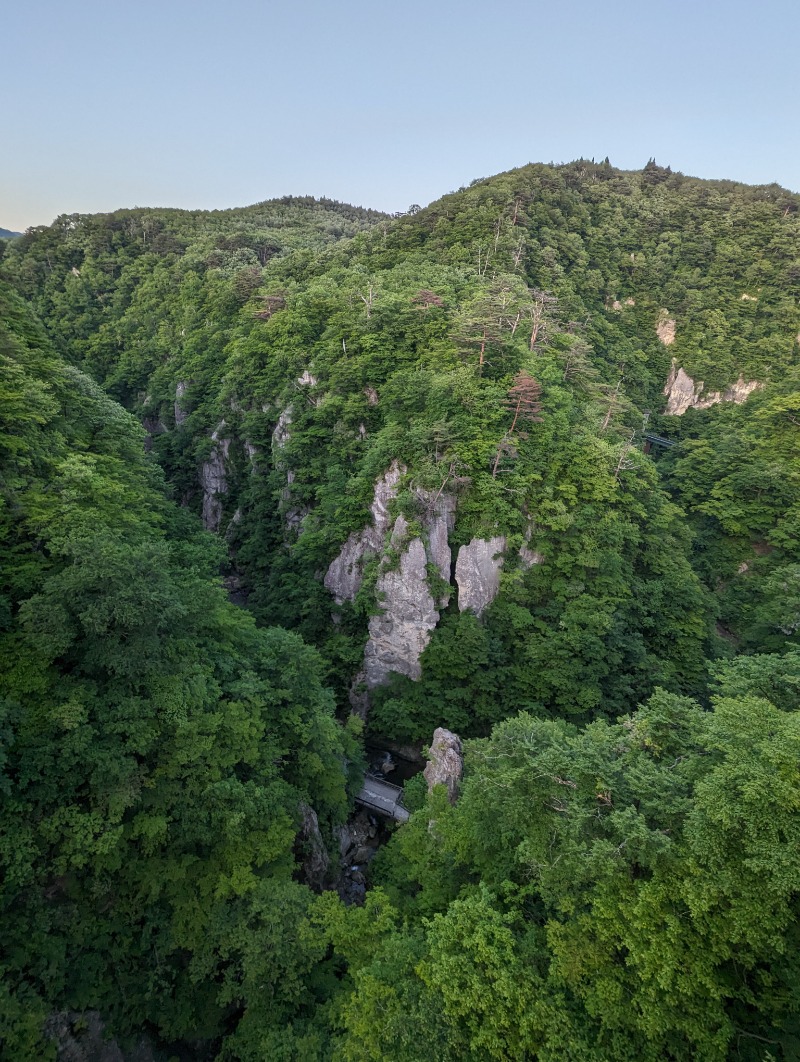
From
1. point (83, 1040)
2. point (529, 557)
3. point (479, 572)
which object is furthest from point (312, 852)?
point (529, 557)

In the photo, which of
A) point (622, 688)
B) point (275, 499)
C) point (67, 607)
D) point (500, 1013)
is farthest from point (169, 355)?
point (500, 1013)

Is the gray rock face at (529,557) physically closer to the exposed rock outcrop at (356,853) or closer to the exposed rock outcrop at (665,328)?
the exposed rock outcrop at (356,853)

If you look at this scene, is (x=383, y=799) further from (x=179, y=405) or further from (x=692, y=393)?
(x=692, y=393)

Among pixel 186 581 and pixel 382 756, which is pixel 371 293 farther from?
pixel 382 756

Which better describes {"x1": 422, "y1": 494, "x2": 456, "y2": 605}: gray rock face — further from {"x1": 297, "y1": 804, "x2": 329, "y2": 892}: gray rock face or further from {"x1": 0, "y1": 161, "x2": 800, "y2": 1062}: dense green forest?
{"x1": 297, "y1": 804, "x2": 329, "y2": 892}: gray rock face

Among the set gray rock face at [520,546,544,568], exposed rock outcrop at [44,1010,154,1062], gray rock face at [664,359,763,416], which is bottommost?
exposed rock outcrop at [44,1010,154,1062]

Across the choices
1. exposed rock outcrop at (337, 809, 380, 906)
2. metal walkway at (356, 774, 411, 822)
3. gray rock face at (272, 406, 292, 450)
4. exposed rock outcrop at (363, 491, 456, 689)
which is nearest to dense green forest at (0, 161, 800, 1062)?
exposed rock outcrop at (363, 491, 456, 689)
